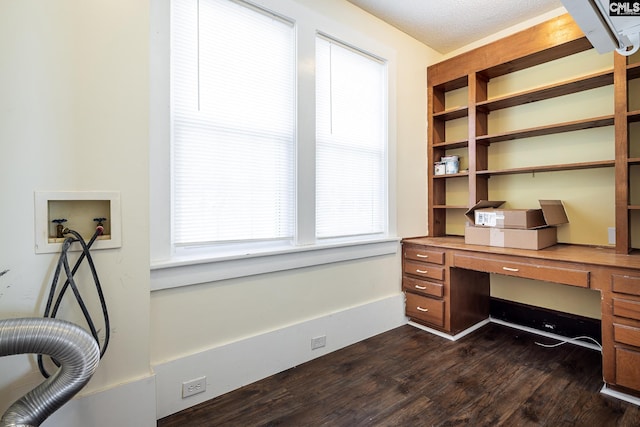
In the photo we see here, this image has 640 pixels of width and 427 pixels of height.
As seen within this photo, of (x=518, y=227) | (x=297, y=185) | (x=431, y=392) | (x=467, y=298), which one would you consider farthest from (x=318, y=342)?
(x=518, y=227)

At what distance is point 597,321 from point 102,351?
3419 mm

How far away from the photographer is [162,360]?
1696mm

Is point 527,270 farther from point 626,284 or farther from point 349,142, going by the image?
point 349,142

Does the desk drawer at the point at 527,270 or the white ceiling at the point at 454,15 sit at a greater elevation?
the white ceiling at the point at 454,15

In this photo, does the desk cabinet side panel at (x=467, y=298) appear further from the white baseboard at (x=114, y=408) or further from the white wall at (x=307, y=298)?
the white baseboard at (x=114, y=408)

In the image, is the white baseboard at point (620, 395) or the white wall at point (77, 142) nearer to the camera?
the white wall at point (77, 142)

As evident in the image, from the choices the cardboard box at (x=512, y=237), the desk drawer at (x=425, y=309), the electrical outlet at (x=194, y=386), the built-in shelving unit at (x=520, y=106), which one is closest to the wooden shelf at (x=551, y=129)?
the built-in shelving unit at (x=520, y=106)

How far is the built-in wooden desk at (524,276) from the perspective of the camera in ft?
5.86

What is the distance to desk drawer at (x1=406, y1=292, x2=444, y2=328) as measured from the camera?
2.70 metres

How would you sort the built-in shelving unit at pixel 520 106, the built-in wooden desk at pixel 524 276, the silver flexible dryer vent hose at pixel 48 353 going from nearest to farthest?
the silver flexible dryer vent hose at pixel 48 353 < the built-in wooden desk at pixel 524 276 < the built-in shelving unit at pixel 520 106

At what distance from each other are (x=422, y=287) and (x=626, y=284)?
138 cm

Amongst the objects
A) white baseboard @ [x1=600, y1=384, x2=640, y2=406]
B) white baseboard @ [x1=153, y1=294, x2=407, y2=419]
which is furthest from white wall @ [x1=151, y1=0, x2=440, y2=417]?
white baseboard @ [x1=600, y1=384, x2=640, y2=406]

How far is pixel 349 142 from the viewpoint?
264 cm

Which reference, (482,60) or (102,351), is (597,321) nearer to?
(482,60)
